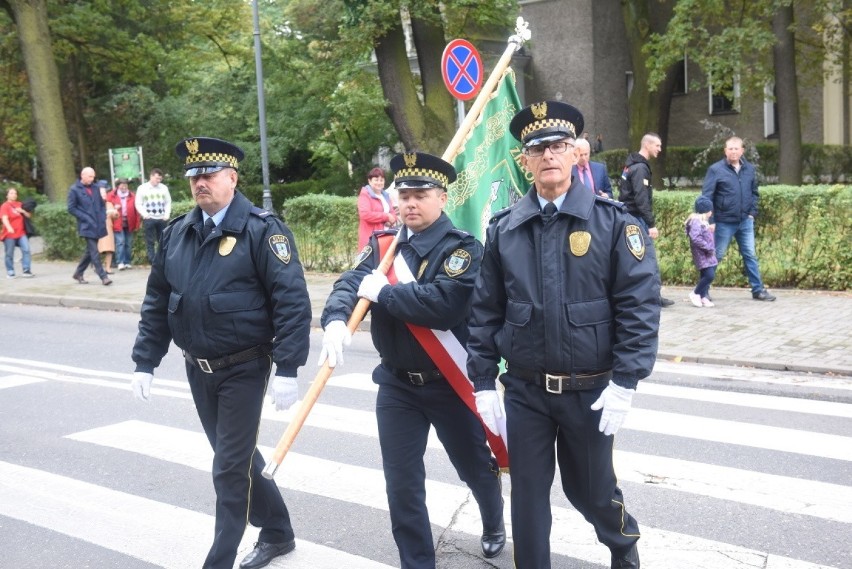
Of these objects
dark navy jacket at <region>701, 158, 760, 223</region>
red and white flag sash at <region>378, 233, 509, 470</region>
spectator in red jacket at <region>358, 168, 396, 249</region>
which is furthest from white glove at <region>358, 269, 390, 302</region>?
spectator in red jacket at <region>358, 168, 396, 249</region>

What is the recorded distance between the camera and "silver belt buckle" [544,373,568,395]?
3867 millimetres

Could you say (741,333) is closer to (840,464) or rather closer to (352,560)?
(840,464)

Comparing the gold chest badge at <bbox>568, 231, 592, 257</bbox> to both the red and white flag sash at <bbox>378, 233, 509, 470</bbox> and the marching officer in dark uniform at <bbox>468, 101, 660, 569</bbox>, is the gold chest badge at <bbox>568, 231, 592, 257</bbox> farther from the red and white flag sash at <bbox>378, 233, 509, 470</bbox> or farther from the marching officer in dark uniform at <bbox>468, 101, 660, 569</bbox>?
the red and white flag sash at <bbox>378, 233, 509, 470</bbox>

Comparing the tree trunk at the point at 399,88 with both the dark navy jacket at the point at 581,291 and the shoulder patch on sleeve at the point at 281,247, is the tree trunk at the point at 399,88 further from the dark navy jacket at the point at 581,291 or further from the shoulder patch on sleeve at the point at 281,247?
A: the dark navy jacket at the point at 581,291

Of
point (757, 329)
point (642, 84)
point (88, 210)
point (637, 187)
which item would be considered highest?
point (642, 84)

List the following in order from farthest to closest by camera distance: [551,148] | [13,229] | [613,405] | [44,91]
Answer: [44,91] → [13,229] → [551,148] → [613,405]

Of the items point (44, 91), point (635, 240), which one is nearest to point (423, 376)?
point (635, 240)

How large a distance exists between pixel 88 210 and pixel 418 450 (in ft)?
46.4

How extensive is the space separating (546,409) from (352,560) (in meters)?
1.59

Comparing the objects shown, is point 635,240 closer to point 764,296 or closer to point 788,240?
point 764,296

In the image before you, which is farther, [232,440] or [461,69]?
[461,69]

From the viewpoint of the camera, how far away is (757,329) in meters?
10.4

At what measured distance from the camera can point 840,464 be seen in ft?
20.2

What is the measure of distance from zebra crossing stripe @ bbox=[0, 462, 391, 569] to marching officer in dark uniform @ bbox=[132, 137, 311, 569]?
0.63m
